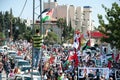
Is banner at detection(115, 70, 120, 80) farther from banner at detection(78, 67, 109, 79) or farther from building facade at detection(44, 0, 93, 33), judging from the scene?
building facade at detection(44, 0, 93, 33)

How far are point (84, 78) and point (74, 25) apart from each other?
149m

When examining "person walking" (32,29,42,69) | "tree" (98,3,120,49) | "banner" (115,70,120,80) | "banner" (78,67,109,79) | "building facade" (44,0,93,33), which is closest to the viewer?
"person walking" (32,29,42,69)

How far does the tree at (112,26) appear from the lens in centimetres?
3647

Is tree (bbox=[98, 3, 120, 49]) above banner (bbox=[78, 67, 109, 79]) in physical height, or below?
above

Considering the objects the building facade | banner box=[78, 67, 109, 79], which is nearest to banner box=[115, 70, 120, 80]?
banner box=[78, 67, 109, 79]

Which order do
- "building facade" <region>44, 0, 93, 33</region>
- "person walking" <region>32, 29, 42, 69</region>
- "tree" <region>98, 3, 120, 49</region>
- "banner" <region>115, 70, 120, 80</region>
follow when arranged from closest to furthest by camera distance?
"person walking" <region>32, 29, 42, 69</region>
"banner" <region>115, 70, 120, 80</region>
"tree" <region>98, 3, 120, 49</region>
"building facade" <region>44, 0, 93, 33</region>

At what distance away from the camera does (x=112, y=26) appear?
122 feet

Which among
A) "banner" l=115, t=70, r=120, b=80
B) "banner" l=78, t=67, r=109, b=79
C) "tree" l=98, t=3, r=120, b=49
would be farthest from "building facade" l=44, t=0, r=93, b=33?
"banner" l=78, t=67, r=109, b=79

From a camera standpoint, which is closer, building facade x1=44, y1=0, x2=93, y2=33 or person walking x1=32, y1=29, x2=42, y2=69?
person walking x1=32, y1=29, x2=42, y2=69

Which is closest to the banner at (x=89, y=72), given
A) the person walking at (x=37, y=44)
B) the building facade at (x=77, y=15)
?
the person walking at (x=37, y=44)

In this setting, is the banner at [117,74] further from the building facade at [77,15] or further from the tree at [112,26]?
the building facade at [77,15]

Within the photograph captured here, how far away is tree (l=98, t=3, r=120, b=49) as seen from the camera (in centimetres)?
3647

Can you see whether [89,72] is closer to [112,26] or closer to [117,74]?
[117,74]

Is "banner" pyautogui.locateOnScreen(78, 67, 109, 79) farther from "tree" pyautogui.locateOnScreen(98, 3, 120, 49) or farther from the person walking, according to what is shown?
"tree" pyautogui.locateOnScreen(98, 3, 120, 49)
